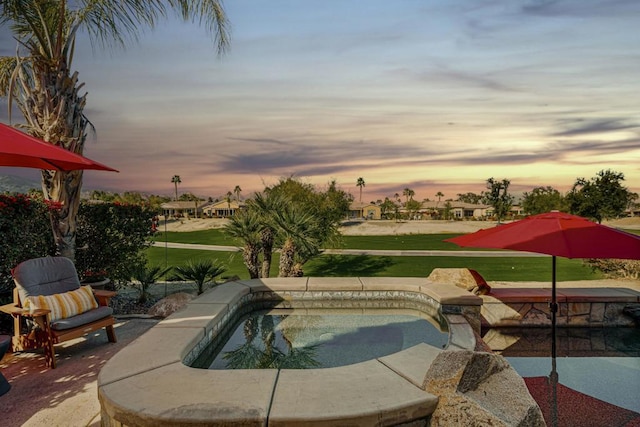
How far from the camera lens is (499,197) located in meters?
62.4

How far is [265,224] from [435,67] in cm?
582

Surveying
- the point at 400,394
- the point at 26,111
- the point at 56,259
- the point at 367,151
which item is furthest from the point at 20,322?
the point at 367,151

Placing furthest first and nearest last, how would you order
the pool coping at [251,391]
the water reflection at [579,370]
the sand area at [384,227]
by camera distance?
1. the sand area at [384,227]
2. the water reflection at [579,370]
3. the pool coping at [251,391]

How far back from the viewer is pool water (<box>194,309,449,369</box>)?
488 centimetres

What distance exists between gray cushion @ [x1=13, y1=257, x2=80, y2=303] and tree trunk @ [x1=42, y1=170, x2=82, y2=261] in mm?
1599

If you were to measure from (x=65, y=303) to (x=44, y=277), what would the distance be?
68 centimetres

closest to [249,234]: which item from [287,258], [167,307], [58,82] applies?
[287,258]

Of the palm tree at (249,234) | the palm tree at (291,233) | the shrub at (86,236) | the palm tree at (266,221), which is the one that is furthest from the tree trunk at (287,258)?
the shrub at (86,236)

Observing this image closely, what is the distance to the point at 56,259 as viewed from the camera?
6.04m

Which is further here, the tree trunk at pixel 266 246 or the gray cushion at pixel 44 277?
the tree trunk at pixel 266 246

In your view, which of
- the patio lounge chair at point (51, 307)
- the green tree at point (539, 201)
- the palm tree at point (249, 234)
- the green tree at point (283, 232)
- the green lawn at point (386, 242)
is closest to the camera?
the patio lounge chair at point (51, 307)

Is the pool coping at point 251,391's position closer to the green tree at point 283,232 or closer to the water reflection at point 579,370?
the water reflection at point 579,370

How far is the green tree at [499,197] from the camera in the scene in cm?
5967

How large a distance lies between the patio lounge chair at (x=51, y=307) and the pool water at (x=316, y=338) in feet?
6.30
